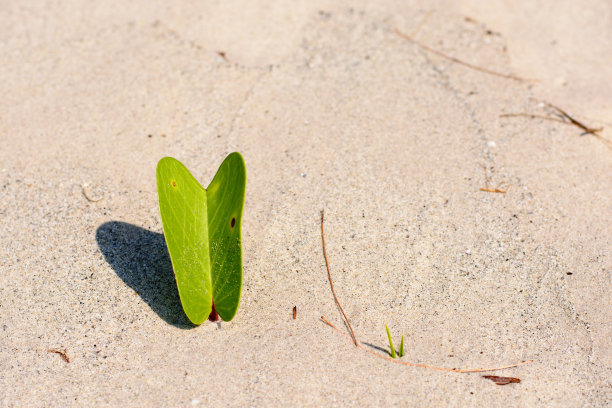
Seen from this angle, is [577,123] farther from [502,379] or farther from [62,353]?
[62,353]

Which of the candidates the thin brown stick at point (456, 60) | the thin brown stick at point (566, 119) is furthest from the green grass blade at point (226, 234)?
the thin brown stick at point (456, 60)

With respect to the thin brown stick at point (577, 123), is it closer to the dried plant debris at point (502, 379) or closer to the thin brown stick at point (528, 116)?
the thin brown stick at point (528, 116)

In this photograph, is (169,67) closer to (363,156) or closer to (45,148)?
(45,148)

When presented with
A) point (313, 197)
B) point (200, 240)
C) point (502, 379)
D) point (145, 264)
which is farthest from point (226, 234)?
point (502, 379)

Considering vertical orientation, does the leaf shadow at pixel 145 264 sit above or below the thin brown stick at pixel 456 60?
below

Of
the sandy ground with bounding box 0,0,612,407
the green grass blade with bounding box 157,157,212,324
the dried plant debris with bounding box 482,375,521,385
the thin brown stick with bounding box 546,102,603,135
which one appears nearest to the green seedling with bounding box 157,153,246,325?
the green grass blade with bounding box 157,157,212,324

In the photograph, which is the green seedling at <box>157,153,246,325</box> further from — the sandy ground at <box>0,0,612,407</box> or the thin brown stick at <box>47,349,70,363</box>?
the thin brown stick at <box>47,349,70,363</box>
